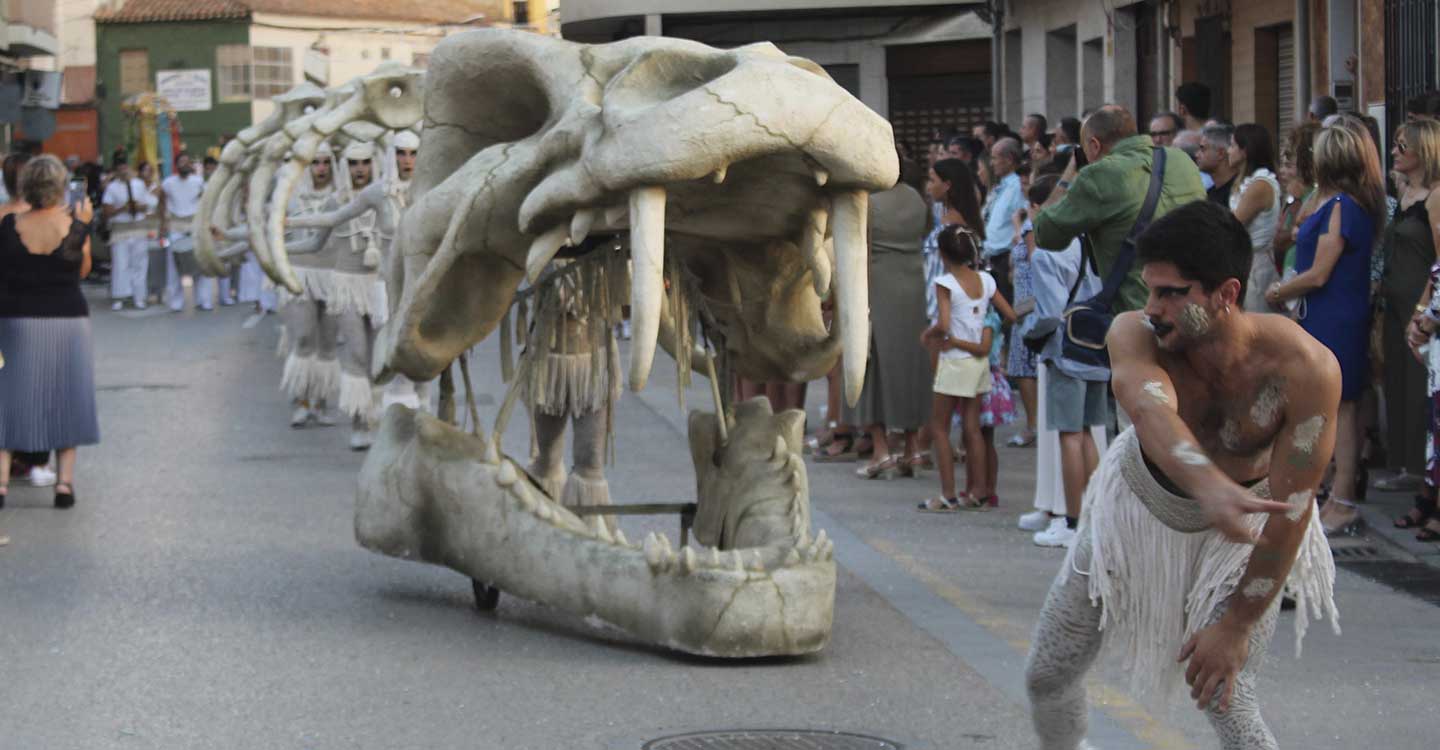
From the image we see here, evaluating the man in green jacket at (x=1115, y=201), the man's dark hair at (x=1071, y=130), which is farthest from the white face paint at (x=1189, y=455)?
the man's dark hair at (x=1071, y=130)

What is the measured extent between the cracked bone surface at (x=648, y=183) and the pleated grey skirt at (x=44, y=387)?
402cm

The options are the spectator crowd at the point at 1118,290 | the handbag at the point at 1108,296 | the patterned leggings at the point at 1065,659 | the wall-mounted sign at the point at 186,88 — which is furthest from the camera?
the wall-mounted sign at the point at 186,88

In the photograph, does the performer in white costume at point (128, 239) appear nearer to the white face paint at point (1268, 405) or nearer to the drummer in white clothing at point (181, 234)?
the drummer in white clothing at point (181, 234)

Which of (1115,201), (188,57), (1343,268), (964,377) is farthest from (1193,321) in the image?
(188,57)

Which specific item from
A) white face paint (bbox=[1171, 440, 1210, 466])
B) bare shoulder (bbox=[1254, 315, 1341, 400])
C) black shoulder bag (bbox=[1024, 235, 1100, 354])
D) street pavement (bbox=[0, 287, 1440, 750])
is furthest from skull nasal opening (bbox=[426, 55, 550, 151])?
white face paint (bbox=[1171, 440, 1210, 466])

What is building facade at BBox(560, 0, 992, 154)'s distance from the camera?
33.8m

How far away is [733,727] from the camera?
261 inches

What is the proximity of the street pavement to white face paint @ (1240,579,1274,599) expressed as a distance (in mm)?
1683

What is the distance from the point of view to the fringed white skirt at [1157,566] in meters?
5.06

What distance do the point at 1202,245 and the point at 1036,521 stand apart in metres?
5.84

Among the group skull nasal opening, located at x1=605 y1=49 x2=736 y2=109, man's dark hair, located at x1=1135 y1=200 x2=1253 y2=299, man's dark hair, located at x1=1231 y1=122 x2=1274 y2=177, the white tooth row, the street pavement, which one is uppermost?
man's dark hair, located at x1=1231 y1=122 x2=1274 y2=177

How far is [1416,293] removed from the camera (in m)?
10.3

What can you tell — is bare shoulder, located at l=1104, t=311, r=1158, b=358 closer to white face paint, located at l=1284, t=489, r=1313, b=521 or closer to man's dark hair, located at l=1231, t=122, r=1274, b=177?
white face paint, located at l=1284, t=489, r=1313, b=521

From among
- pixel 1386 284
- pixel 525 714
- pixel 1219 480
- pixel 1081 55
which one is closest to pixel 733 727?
pixel 525 714
